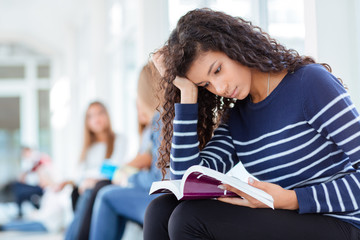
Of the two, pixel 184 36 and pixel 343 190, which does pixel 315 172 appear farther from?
pixel 184 36

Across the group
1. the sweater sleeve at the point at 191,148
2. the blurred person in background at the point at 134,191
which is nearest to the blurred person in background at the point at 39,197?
the blurred person in background at the point at 134,191

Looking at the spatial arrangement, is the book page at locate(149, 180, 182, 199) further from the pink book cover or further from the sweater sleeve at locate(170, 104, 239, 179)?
the sweater sleeve at locate(170, 104, 239, 179)

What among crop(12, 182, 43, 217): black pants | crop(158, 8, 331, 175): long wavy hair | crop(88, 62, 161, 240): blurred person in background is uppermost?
crop(158, 8, 331, 175): long wavy hair

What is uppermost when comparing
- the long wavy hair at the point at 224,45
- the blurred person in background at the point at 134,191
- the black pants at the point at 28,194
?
the long wavy hair at the point at 224,45

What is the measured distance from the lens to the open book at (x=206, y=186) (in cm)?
105

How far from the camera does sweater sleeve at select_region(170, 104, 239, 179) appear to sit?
137 centimetres

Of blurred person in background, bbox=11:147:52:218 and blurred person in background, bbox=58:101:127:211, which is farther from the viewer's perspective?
blurred person in background, bbox=11:147:52:218

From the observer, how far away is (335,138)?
112cm

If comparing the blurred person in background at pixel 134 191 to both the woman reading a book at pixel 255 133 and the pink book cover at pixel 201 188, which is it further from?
the pink book cover at pixel 201 188

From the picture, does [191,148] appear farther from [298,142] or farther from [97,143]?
[97,143]

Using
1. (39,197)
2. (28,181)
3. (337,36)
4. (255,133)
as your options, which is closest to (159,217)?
(255,133)

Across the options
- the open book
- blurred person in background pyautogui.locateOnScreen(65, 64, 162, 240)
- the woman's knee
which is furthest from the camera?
blurred person in background pyautogui.locateOnScreen(65, 64, 162, 240)

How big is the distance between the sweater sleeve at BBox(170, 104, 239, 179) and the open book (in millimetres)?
194

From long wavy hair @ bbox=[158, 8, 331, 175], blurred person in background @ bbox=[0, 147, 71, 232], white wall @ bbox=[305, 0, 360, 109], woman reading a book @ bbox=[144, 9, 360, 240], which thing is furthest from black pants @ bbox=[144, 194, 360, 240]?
blurred person in background @ bbox=[0, 147, 71, 232]
